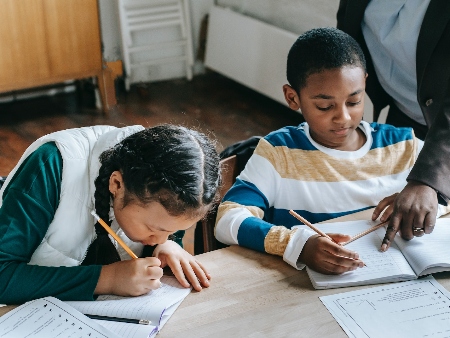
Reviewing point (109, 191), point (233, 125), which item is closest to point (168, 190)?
point (109, 191)

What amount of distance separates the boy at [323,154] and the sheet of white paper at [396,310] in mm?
402

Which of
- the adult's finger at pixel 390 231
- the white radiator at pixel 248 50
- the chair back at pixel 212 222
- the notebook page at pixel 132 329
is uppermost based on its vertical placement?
the notebook page at pixel 132 329

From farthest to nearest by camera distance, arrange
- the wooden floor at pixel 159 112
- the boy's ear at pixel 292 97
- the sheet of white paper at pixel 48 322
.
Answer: the wooden floor at pixel 159 112, the boy's ear at pixel 292 97, the sheet of white paper at pixel 48 322

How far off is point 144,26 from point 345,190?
354 cm

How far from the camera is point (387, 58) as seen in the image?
6.63 ft

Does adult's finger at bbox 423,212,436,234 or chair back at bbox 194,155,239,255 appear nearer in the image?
adult's finger at bbox 423,212,436,234

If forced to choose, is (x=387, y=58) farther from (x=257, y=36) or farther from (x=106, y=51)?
→ (x=106, y=51)

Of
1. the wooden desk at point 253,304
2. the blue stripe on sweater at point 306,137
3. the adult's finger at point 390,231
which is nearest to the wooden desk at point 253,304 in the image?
the wooden desk at point 253,304

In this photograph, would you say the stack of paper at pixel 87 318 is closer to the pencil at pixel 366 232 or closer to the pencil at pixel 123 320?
the pencil at pixel 123 320

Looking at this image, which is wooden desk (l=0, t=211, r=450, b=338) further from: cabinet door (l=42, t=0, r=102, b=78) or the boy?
cabinet door (l=42, t=0, r=102, b=78)

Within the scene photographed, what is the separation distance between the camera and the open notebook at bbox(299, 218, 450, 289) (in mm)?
1258

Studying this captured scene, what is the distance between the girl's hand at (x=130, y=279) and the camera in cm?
118

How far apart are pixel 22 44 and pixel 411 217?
10.9 ft

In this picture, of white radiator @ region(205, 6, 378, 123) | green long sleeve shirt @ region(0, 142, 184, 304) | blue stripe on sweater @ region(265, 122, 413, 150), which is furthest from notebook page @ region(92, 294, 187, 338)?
white radiator @ region(205, 6, 378, 123)
